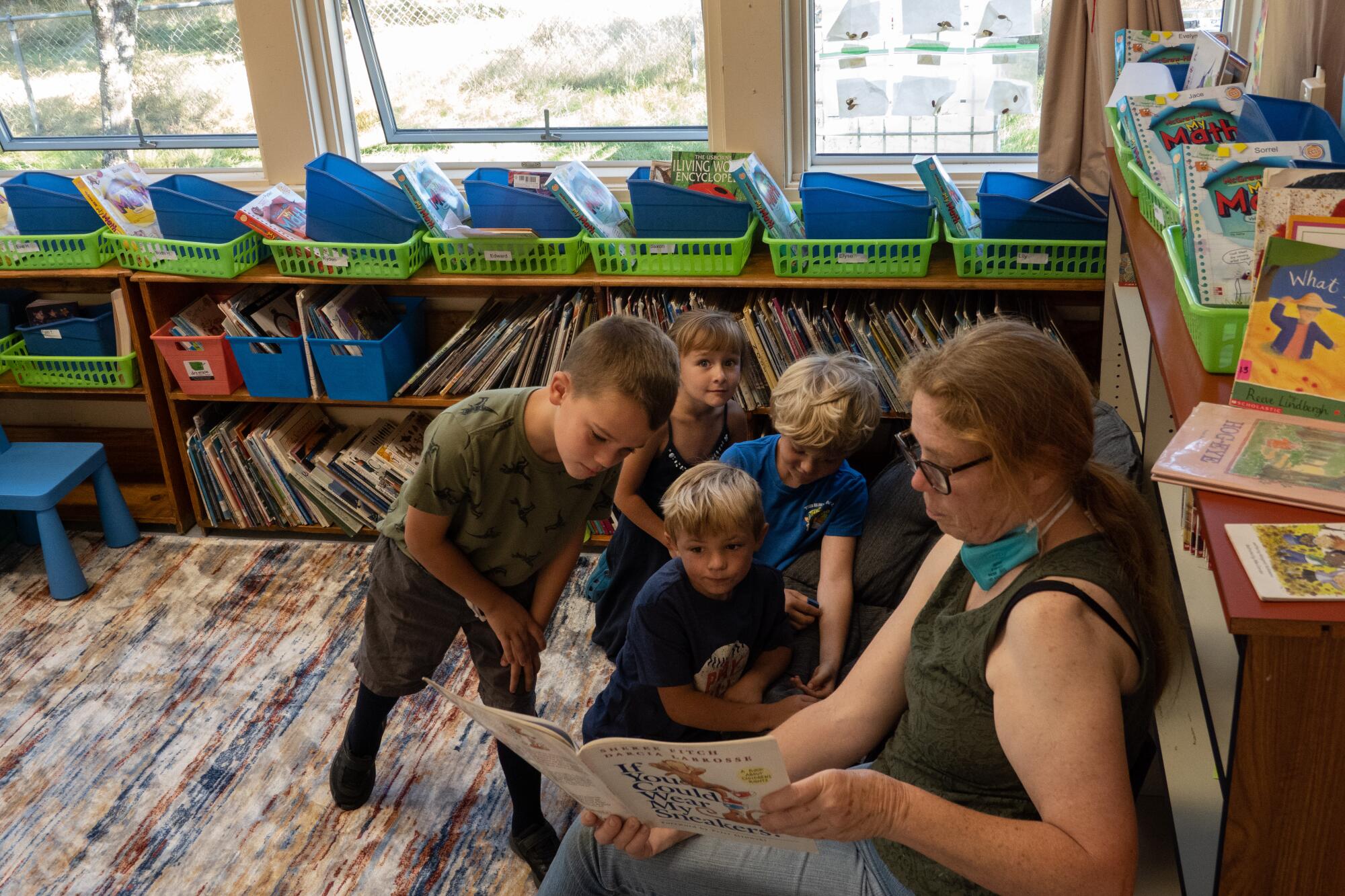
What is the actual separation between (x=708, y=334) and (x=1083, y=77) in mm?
1175

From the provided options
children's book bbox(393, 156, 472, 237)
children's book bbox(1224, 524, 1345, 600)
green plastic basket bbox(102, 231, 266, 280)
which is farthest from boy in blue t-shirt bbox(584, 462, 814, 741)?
green plastic basket bbox(102, 231, 266, 280)

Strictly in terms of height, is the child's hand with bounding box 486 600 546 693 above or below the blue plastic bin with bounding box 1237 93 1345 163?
below

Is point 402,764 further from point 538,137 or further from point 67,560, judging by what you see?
point 538,137

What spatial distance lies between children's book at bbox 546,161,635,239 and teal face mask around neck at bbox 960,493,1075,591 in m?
1.81

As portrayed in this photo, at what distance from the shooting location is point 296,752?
2510 mm

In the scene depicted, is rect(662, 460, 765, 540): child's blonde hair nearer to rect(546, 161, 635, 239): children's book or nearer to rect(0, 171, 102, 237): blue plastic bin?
rect(546, 161, 635, 239): children's book

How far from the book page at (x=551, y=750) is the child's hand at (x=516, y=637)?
1.66 ft

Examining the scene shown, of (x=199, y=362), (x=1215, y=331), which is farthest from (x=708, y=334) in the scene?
(x=199, y=362)

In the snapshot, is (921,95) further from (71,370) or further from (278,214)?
(71,370)

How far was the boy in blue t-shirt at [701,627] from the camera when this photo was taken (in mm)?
1764

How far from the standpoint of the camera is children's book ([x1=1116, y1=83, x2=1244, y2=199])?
1.58 meters

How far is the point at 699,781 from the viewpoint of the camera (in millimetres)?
1183

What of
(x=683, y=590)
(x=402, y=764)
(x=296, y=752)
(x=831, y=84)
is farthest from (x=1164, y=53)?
(x=296, y=752)

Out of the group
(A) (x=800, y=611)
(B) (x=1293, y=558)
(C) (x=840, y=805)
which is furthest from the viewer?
(A) (x=800, y=611)
